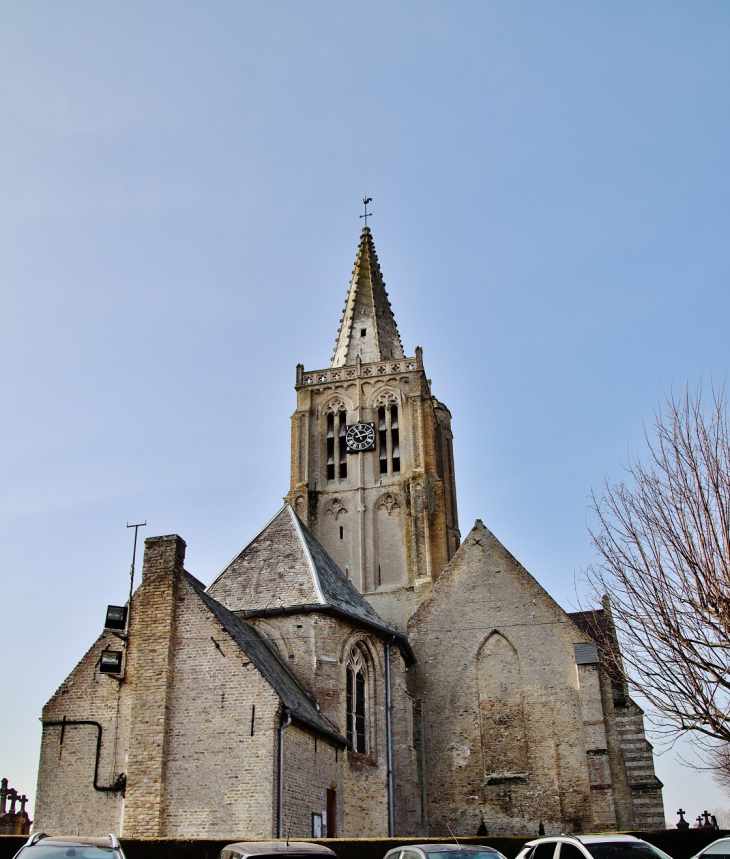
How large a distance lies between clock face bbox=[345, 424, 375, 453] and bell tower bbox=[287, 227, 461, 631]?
2.0 inches

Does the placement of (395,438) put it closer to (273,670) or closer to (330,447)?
(330,447)

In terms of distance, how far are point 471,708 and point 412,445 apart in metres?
18.5

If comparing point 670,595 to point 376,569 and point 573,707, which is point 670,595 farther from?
point 376,569

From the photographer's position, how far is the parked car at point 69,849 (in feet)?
30.3

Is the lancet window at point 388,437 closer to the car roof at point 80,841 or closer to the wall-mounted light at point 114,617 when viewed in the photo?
the wall-mounted light at point 114,617

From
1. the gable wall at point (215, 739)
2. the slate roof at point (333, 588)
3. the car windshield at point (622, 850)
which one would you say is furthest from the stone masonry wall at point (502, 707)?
the car windshield at point (622, 850)

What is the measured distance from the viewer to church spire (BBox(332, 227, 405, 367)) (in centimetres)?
4797

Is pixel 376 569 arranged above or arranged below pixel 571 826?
above

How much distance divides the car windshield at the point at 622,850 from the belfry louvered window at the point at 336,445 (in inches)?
1338

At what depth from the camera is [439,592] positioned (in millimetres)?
28266

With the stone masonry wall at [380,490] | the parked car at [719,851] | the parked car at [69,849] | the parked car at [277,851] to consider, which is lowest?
the parked car at [719,851]

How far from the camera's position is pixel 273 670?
68.3 feet

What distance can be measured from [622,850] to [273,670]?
12.1 metres

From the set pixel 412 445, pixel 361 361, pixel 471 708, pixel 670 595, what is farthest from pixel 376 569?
pixel 670 595
